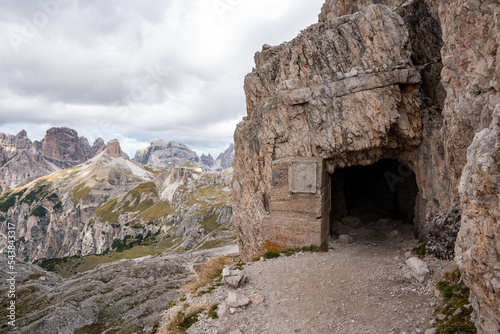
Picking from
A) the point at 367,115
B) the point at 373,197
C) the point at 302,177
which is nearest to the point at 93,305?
the point at 302,177

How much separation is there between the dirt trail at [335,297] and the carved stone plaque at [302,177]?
3850 mm

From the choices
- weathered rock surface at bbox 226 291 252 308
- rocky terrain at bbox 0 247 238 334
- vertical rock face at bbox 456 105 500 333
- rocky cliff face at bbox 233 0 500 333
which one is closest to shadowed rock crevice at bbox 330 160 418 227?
rocky cliff face at bbox 233 0 500 333

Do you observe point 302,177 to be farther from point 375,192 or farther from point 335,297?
point 375,192

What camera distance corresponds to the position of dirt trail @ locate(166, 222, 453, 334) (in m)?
8.52

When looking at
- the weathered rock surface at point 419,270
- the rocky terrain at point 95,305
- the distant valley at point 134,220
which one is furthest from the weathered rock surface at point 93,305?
the distant valley at point 134,220

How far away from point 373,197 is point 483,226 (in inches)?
949

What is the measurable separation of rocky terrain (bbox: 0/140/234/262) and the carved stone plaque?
79269 mm

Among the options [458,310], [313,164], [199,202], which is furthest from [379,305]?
[199,202]

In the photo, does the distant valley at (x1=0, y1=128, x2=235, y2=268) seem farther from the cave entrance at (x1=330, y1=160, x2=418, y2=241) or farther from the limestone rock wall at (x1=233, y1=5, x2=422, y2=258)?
the limestone rock wall at (x1=233, y1=5, x2=422, y2=258)

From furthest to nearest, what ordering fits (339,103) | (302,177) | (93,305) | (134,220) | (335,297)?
(134,220), (93,305), (302,177), (339,103), (335,297)

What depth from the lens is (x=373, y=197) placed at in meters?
28.0

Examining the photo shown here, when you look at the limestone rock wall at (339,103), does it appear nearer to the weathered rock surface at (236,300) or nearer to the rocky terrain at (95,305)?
the weathered rock surface at (236,300)

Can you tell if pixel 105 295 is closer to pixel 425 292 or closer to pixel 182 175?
pixel 425 292

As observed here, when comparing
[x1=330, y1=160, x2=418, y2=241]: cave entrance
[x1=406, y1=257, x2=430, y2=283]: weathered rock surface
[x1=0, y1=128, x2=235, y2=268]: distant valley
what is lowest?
[x1=0, y1=128, x2=235, y2=268]: distant valley
